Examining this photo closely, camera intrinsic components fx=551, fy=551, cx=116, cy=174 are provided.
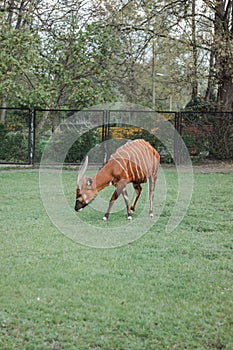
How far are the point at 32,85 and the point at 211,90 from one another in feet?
21.3

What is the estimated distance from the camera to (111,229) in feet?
24.3

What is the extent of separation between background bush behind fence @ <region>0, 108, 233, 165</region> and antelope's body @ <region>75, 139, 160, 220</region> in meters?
8.78

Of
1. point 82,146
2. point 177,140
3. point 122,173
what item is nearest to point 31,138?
point 82,146

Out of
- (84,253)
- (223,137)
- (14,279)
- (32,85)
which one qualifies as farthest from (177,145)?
(14,279)

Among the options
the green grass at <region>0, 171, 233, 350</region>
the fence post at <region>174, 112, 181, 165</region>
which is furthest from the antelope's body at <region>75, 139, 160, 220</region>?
the fence post at <region>174, 112, 181, 165</region>

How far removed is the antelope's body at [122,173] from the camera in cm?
762

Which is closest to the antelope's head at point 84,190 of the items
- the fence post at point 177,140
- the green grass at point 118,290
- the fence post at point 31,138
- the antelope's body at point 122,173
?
the antelope's body at point 122,173

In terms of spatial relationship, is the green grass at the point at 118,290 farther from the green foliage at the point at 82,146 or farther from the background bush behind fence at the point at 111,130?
the green foliage at the point at 82,146

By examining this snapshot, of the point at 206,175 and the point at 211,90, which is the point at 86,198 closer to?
the point at 206,175

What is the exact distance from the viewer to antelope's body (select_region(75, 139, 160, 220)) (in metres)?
7.62

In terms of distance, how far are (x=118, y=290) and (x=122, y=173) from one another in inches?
128

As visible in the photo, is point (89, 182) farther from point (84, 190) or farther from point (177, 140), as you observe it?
point (177, 140)

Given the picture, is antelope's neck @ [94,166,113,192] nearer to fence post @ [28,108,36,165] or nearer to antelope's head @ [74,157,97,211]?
antelope's head @ [74,157,97,211]

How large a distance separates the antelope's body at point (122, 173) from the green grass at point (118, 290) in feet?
1.75
